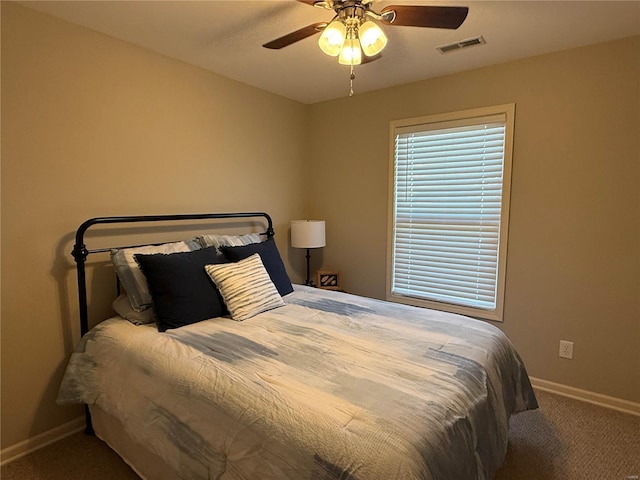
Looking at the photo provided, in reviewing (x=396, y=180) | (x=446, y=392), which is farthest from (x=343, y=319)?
(x=396, y=180)

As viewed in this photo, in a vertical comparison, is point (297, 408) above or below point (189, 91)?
below

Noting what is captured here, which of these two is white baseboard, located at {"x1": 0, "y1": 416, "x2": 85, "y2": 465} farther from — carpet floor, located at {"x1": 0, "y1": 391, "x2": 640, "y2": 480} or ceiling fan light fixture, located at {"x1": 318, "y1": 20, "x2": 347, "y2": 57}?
ceiling fan light fixture, located at {"x1": 318, "y1": 20, "x2": 347, "y2": 57}

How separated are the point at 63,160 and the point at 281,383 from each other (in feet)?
6.05

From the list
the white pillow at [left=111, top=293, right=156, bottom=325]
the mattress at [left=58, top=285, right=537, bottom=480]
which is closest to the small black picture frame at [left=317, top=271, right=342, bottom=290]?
the mattress at [left=58, top=285, right=537, bottom=480]

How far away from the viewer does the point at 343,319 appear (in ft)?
7.07

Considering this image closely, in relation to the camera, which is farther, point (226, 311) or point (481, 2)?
point (226, 311)

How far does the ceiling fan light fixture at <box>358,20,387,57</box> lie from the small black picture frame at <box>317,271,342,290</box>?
2.26 meters

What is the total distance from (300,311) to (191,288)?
2.23 feet

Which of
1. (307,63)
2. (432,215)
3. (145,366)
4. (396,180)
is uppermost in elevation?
(307,63)

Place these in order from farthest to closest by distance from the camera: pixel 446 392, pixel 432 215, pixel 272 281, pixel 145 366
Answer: pixel 432 215 → pixel 272 281 → pixel 145 366 → pixel 446 392

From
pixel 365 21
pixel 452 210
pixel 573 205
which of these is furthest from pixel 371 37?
pixel 573 205

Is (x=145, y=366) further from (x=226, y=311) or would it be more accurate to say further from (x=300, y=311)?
(x=300, y=311)

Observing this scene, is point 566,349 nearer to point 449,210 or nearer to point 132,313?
point 449,210

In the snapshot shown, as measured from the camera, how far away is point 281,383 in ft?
4.66
